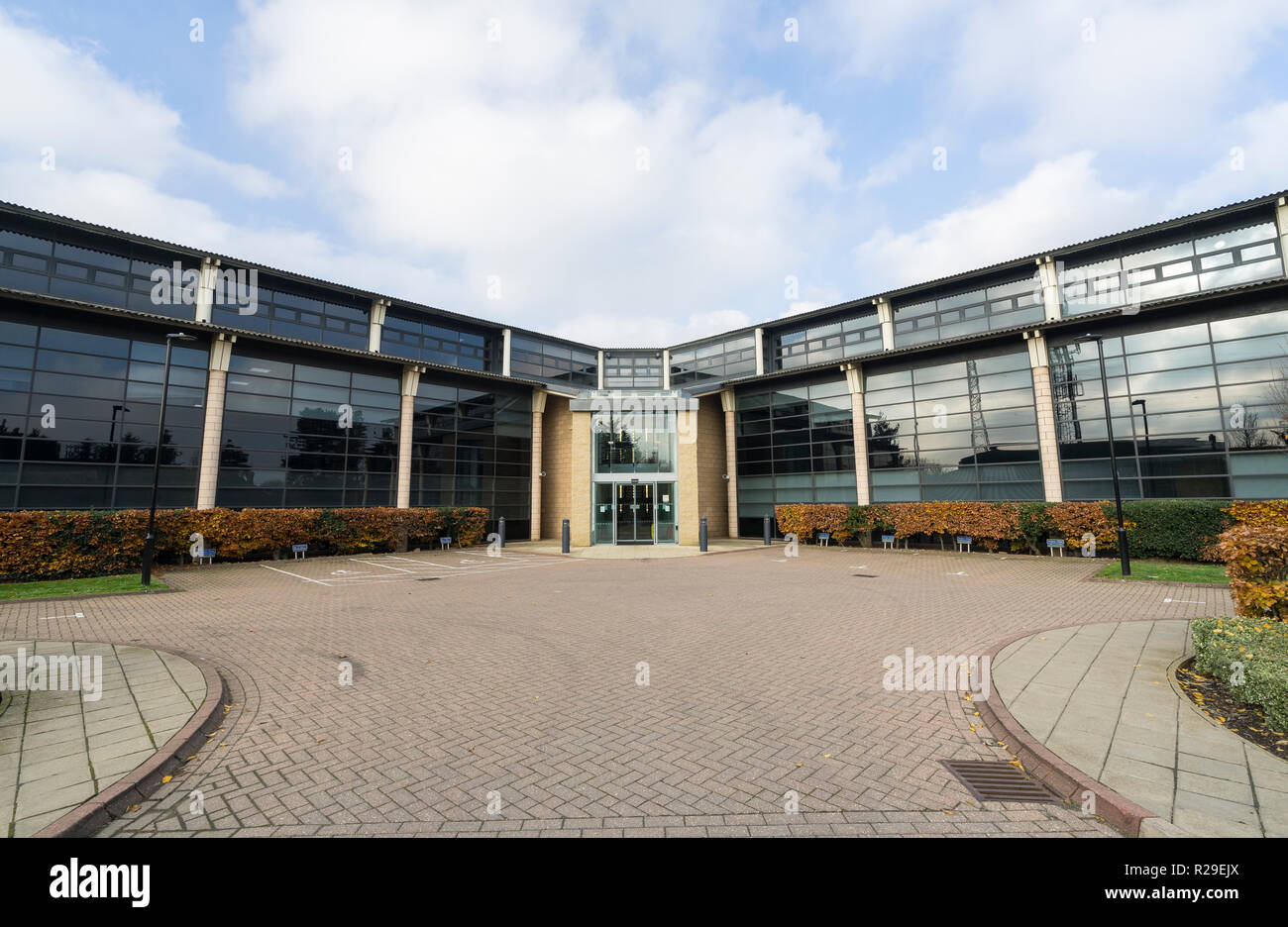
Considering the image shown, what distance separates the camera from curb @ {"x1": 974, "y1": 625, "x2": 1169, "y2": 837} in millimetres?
3088

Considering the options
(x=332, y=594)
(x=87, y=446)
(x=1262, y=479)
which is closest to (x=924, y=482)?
(x=1262, y=479)

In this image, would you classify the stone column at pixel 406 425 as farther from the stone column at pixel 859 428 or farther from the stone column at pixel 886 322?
the stone column at pixel 886 322

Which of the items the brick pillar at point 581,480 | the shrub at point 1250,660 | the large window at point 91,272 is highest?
the large window at point 91,272

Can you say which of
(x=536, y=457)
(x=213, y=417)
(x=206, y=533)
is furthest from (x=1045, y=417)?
(x=213, y=417)

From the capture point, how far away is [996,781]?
147 inches

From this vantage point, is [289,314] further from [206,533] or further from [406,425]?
[206,533]

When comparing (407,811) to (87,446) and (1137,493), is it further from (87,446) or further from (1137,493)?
(1137,493)

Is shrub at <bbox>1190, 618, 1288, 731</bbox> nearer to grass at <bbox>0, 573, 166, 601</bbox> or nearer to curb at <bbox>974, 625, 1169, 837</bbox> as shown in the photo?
curb at <bbox>974, 625, 1169, 837</bbox>

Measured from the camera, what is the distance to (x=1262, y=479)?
680 inches

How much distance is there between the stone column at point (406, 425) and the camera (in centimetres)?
2467

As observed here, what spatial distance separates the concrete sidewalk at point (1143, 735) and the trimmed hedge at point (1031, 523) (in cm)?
1137

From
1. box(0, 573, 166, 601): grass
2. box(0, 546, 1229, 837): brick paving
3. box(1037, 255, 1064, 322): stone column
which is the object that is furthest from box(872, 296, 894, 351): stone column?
box(0, 573, 166, 601): grass

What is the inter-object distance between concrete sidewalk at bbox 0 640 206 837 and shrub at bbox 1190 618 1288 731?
888 centimetres

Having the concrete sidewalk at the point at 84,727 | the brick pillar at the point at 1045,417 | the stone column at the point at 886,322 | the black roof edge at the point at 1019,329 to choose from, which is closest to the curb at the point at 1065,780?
the concrete sidewalk at the point at 84,727
